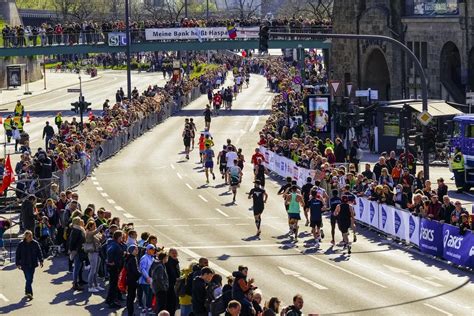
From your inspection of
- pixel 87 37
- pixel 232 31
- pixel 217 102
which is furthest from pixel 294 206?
pixel 87 37

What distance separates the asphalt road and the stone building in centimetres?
1652

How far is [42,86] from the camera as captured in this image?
10844cm

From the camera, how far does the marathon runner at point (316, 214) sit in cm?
3272

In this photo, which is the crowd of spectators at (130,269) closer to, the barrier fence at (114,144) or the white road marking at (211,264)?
the white road marking at (211,264)

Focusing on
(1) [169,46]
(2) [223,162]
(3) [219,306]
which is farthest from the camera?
(1) [169,46]

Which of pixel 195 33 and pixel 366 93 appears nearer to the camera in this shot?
pixel 366 93

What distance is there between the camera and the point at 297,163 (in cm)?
4353

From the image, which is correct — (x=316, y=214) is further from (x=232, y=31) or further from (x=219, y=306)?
(x=232, y=31)

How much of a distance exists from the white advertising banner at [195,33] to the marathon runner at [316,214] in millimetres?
53349

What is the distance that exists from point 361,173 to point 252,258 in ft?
31.3

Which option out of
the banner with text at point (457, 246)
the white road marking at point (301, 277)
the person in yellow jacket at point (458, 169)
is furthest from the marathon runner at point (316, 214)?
the person in yellow jacket at point (458, 169)

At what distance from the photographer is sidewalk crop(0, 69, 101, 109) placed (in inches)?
3690

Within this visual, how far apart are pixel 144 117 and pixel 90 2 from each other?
108 metres

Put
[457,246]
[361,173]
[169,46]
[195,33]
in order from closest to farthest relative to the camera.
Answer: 1. [457,246]
2. [361,173]
3. [169,46]
4. [195,33]
